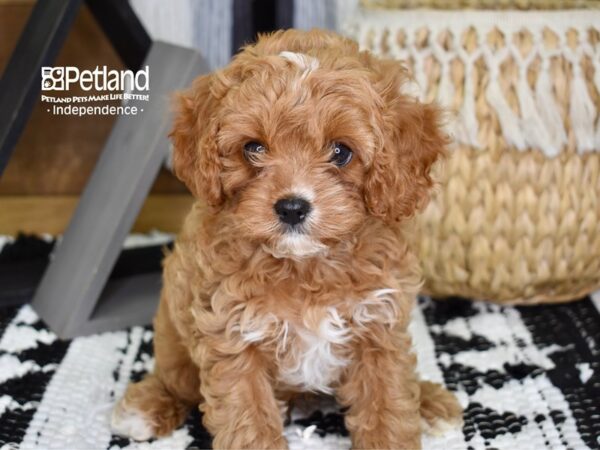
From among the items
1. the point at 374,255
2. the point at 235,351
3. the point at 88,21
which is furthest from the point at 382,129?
the point at 88,21

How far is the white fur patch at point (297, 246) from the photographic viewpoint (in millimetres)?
1753

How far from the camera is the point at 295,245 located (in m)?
1.77

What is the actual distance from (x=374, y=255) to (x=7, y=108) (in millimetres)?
1254

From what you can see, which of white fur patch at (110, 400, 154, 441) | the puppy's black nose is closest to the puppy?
the puppy's black nose

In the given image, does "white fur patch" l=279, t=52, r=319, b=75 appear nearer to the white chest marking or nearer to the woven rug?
the white chest marking

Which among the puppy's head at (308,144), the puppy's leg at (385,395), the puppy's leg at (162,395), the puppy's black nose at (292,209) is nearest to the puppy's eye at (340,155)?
the puppy's head at (308,144)

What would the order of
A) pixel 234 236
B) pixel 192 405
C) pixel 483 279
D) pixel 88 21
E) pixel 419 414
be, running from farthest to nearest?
pixel 88 21 < pixel 483 279 < pixel 192 405 < pixel 419 414 < pixel 234 236

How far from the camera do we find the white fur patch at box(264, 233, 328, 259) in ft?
5.75

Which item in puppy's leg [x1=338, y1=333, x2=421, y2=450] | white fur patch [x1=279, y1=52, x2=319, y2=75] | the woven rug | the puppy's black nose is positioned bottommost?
the woven rug

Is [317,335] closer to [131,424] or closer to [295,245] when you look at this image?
[295,245]

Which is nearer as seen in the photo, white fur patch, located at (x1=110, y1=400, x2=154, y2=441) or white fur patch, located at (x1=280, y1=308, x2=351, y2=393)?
white fur patch, located at (x1=280, y1=308, x2=351, y2=393)

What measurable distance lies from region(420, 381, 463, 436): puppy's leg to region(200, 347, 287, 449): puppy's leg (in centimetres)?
43

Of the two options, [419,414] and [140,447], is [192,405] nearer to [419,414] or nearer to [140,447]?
[140,447]

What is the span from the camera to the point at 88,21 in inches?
132
